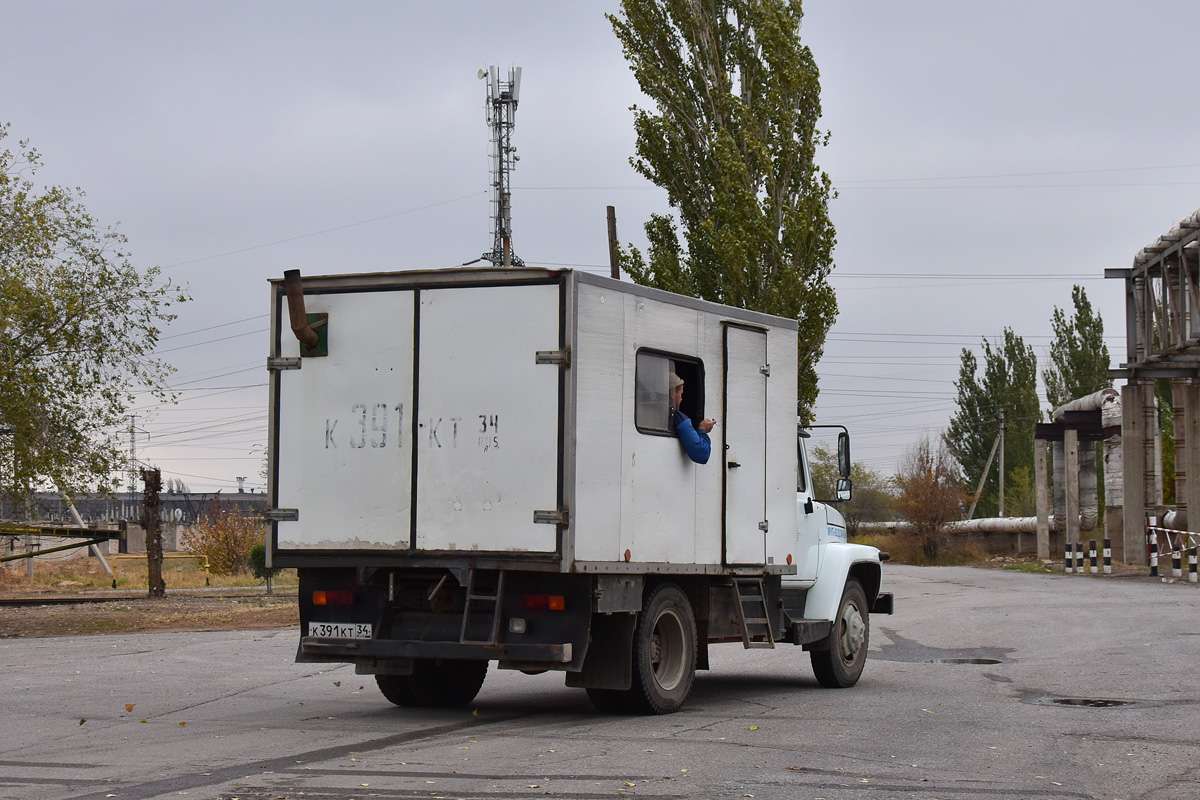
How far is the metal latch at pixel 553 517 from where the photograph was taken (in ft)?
31.2

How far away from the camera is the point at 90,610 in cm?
2538

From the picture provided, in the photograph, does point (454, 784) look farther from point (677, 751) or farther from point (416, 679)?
point (416, 679)

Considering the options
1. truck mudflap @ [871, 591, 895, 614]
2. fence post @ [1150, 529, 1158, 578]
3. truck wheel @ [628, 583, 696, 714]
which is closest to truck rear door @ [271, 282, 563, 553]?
truck wheel @ [628, 583, 696, 714]

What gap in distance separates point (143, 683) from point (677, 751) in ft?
22.7

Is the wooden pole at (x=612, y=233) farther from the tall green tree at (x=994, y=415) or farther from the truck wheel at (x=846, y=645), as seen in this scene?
the tall green tree at (x=994, y=415)

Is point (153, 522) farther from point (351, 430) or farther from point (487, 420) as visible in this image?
point (487, 420)

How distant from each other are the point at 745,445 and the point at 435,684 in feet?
10.6

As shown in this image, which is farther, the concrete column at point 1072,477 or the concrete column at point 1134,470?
the concrete column at point 1072,477

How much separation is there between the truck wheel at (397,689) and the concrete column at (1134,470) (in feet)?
102

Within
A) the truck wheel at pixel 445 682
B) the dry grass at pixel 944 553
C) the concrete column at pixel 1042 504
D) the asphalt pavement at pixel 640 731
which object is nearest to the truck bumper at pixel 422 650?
the asphalt pavement at pixel 640 731

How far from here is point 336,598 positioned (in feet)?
33.9

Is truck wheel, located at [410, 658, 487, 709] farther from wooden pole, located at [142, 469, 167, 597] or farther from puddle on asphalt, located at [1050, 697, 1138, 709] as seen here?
wooden pole, located at [142, 469, 167, 597]

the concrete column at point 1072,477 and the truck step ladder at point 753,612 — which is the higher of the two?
the concrete column at point 1072,477

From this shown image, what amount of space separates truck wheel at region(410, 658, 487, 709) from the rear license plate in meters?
1.03
